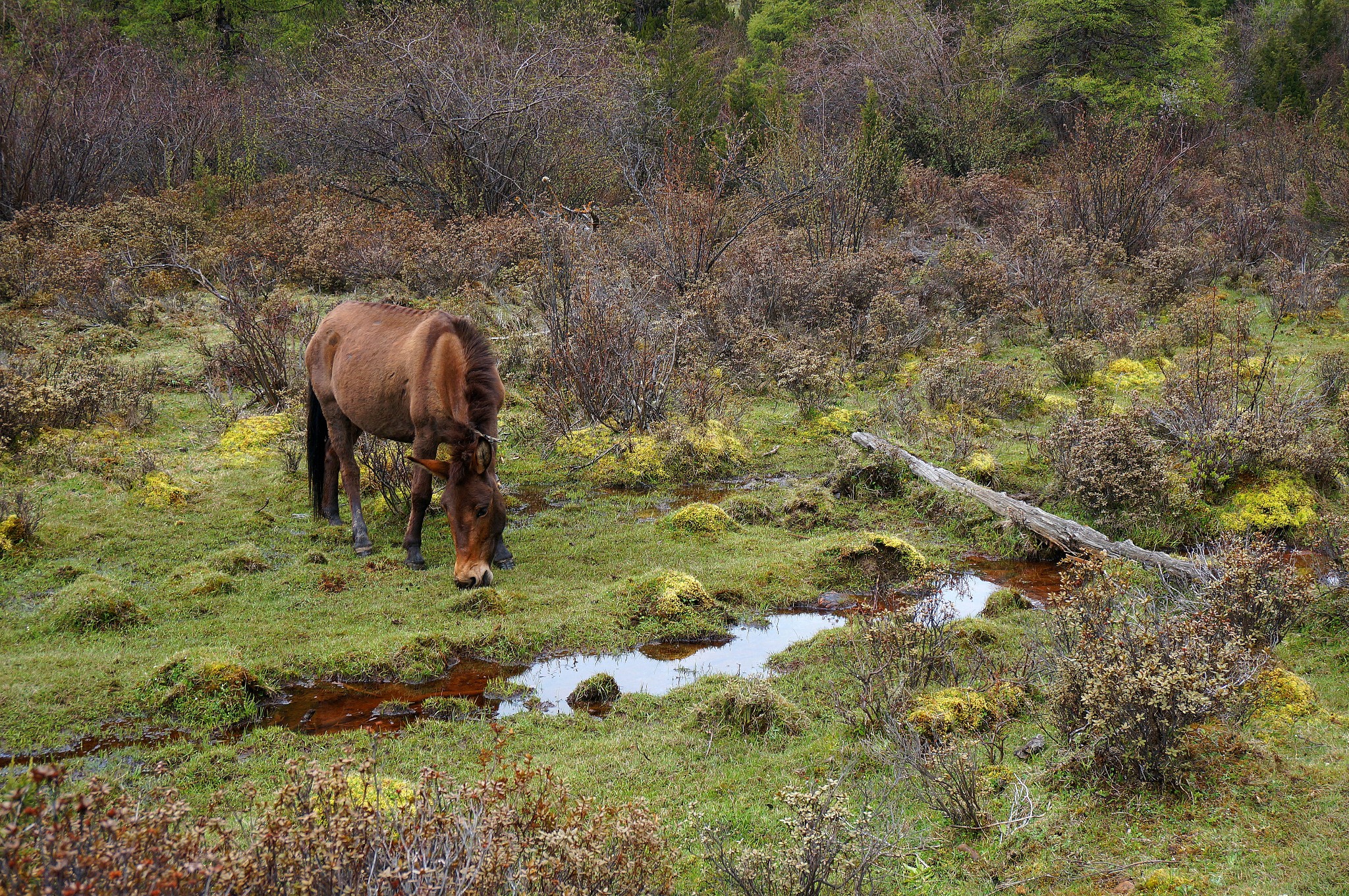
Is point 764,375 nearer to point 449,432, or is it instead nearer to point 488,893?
point 449,432

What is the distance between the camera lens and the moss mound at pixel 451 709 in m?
5.27

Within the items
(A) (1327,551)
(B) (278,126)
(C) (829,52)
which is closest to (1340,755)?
(A) (1327,551)

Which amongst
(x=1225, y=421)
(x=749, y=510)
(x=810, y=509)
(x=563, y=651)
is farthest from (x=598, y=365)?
(x=1225, y=421)

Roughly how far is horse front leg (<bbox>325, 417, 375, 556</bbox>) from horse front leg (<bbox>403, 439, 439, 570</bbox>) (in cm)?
49

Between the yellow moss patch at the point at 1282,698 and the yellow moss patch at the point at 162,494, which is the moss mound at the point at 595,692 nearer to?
the yellow moss patch at the point at 1282,698

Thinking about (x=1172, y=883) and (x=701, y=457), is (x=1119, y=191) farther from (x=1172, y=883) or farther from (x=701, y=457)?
(x=1172, y=883)

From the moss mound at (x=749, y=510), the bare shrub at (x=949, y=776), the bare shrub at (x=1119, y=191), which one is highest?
the bare shrub at (x=1119, y=191)

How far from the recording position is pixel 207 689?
5215mm

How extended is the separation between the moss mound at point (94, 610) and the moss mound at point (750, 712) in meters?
3.91

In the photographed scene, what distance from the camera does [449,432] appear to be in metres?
6.97

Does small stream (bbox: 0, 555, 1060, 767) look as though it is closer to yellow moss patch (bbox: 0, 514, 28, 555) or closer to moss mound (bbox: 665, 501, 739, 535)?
moss mound (bbox: 665, 501, 739, 535)

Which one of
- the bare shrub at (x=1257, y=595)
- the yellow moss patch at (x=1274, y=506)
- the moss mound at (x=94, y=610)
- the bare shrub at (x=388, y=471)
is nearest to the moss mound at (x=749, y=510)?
the bare shrub at (x=388, y=471)

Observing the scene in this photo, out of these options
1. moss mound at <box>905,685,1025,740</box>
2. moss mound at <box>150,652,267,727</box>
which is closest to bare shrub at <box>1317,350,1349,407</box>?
moss mound at <box>905,685,1025,740</box>

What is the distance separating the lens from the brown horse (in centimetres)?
679
